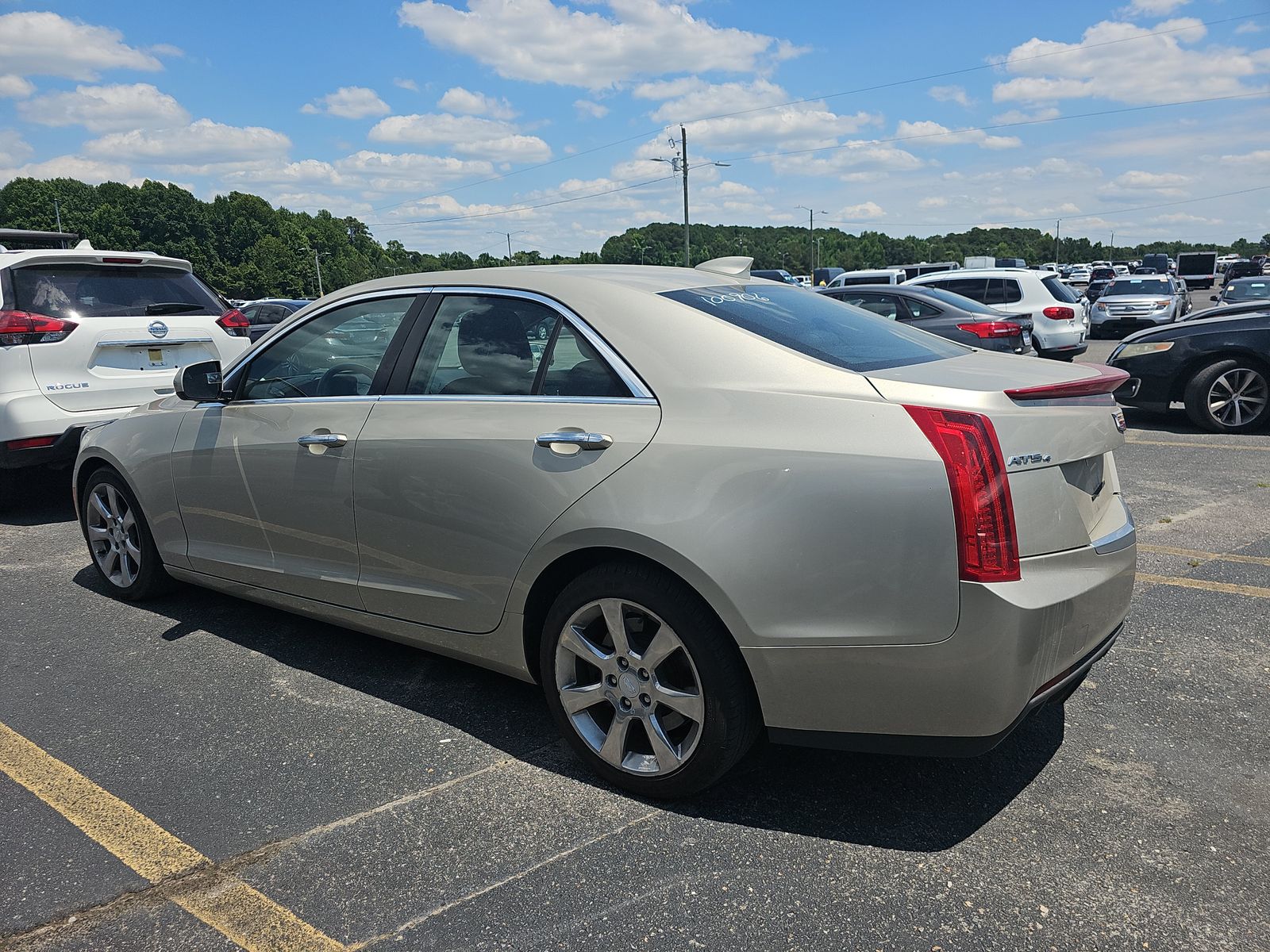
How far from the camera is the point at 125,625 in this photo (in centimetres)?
457

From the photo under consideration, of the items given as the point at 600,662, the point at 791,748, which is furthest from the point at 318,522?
the point at 791,748

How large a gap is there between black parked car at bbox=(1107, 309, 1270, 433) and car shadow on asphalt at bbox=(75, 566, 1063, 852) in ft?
23.0

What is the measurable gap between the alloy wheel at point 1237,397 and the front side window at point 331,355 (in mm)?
8343

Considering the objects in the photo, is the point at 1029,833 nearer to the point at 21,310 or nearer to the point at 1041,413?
the point at 1041,413

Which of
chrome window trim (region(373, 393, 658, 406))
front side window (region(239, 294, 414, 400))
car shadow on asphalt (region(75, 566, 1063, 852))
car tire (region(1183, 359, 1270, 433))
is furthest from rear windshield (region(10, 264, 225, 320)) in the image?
car tire (region(1183, 359, 1270, 433))

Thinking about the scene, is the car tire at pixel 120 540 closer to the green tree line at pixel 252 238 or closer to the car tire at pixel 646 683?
the car tire at pixel 646 683

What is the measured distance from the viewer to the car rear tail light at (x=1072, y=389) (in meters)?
2.58

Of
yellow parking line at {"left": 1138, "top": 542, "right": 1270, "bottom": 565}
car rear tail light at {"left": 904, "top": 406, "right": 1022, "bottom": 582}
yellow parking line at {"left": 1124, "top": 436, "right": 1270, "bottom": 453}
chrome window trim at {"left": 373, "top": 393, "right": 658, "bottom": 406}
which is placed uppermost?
chrome window trim at {"left": 373, "top": 393, "right": 658, "bottom": 406}

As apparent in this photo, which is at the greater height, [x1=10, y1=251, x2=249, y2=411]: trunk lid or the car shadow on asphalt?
[x1=10, y1=251, x2=249, y2=411]: trunk lid

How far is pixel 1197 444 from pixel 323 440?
25.7ft

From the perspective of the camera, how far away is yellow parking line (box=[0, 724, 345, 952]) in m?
2.33

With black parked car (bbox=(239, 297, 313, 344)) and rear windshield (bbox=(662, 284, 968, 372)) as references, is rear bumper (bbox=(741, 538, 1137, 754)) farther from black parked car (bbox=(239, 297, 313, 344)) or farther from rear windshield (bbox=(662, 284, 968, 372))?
black parked car (bbox=(239, 297, 313, 344))

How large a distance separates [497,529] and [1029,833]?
178cm

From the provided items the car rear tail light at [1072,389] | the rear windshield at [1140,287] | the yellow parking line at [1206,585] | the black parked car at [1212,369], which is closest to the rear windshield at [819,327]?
the car rear tail light at [1072,389]
